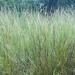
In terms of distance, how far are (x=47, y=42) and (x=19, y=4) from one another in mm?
3476

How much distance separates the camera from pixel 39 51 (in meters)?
2.81

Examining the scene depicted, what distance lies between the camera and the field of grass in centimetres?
281

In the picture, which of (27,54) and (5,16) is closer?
(27,54)

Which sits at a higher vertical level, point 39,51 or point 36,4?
point 39,51

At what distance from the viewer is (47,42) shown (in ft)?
9.46

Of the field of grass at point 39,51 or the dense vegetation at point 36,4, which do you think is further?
the dense vegetation at point 36,4

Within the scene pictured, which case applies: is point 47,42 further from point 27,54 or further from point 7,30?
point 7,30

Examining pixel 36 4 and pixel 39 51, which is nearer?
pixel 39 51

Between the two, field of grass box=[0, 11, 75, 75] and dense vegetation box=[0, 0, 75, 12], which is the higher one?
field of grass box=[0, 11, 75, 75]

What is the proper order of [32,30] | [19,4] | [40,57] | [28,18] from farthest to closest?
1. [19,4]
2. [28,18]
3. [32,30]
4. [40,57]

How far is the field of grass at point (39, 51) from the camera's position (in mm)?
2811

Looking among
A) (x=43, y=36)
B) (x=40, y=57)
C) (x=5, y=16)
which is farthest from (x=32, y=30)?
(x=5, y=16)

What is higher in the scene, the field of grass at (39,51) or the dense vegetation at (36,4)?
the field of grass at (39,51)

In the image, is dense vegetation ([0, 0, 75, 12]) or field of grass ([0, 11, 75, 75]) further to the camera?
dense vegetation ([0, 0, 75, 12])
